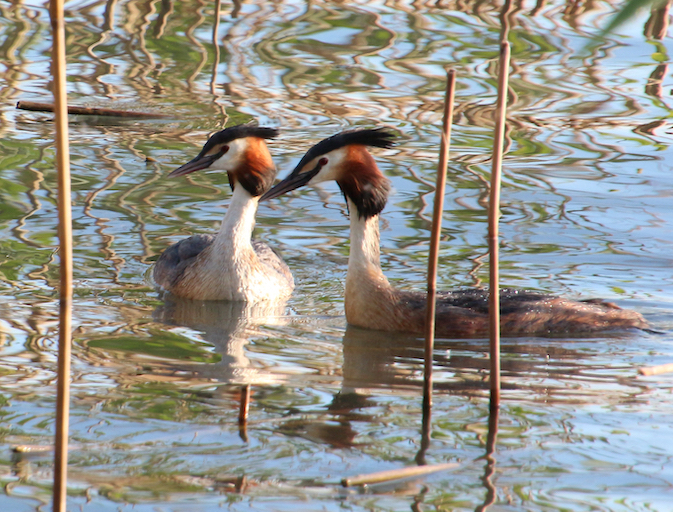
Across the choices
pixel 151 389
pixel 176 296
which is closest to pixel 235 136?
pixel 176 296

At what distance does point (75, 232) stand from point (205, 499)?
4.90 meters

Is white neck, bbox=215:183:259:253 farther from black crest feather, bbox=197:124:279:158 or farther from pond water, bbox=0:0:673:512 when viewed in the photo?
pond water, bbox=0:0:673:512

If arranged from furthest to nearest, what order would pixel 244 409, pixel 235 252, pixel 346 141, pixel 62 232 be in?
1. pixel 235 252
2. pixel 346 141
3. pixel 244 409
4. pixel 62 232

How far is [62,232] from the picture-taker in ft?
10.9

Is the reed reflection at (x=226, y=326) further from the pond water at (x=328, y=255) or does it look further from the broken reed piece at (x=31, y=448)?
the broken reed piece at (x=31, y=448)

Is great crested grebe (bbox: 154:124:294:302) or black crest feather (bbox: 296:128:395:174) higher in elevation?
black crest feather (bbox: 296:128:395:174)

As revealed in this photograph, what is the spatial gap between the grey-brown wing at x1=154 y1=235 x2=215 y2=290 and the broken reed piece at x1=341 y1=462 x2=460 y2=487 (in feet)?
12.8

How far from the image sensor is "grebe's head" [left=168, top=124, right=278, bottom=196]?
7.71 m

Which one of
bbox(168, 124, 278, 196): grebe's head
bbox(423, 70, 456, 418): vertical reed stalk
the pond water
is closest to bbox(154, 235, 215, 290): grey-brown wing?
the pond water

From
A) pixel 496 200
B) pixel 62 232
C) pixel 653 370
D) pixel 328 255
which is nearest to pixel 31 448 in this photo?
pixel 62 232

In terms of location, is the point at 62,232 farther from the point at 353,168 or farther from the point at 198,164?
the point at 198,164

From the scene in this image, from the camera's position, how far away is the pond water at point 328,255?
14.4 ft

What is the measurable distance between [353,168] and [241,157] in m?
1.27

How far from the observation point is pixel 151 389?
532 centimetres
